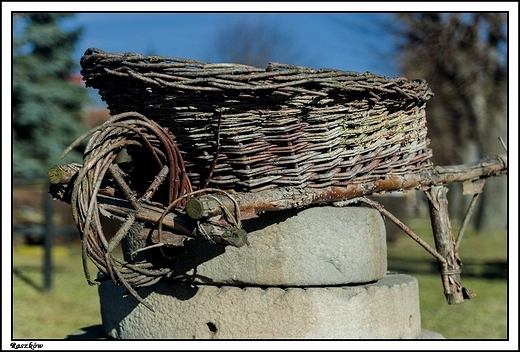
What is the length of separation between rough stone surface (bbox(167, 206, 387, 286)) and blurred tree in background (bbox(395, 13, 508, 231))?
42.9ft

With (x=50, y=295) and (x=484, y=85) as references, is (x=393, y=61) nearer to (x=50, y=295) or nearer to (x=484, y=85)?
(x=484, y=85)

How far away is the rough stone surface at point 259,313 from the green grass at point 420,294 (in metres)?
1.72

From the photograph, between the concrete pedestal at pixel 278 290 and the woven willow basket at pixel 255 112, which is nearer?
the woven willow basket at pixel 255 112

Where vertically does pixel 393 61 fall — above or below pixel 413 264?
above

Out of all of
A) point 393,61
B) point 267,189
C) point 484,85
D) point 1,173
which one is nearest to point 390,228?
point 393,61

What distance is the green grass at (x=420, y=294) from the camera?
22.2 ft

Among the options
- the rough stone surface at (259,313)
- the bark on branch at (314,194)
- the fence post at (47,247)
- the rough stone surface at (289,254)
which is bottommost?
the rough stone surface at (259,313)

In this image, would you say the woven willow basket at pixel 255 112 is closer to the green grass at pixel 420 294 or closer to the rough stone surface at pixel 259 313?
the rough stone surface at pixel 259 313

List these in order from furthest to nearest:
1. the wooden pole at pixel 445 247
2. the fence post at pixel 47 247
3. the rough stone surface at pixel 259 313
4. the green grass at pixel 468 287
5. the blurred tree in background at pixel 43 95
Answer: the blurred tree in background at pixel 43 95
the fence post at pixel 47 247
the green grass at pixel 468 287
the wooden pole at pixel 445 247
the rough stone surface at pixel 259 313

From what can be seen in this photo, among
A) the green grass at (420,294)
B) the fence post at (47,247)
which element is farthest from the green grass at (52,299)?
the fence post at (47,247)

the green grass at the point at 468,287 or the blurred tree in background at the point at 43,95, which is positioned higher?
the blurred tree in background at the point at 43,95

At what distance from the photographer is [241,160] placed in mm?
3410

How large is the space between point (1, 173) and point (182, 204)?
238 cm

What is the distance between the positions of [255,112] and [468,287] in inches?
260
